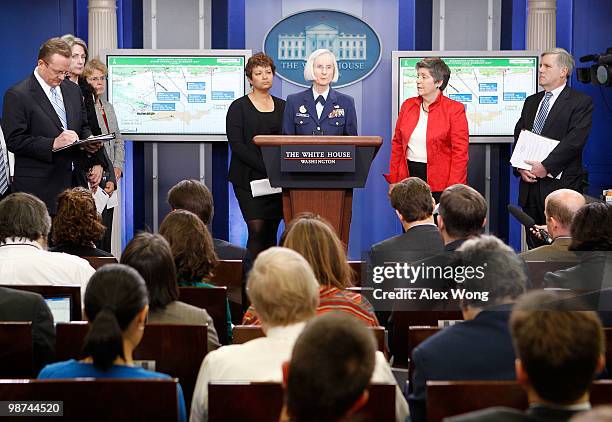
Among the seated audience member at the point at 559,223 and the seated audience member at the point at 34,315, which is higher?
the seated audience member at the point at 559,223

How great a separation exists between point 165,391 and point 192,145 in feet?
22.7

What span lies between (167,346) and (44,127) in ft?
10.8

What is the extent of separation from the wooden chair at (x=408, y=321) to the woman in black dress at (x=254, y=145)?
9.23 feet

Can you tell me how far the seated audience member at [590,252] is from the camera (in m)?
3.91

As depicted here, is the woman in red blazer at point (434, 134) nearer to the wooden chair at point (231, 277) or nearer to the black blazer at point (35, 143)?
the black blazer at point (35, 143)

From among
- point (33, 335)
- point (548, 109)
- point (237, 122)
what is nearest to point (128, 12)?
point (237, 122)

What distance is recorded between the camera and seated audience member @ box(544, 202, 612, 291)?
12.8ft

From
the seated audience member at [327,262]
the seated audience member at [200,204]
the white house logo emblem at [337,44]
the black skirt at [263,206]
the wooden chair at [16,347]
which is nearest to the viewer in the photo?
the wooden chair at [16,347]

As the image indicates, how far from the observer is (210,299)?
3.74m

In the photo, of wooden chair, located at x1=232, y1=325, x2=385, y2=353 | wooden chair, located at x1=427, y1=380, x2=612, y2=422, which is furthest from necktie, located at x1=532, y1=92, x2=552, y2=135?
wooden chair, located at x1=427, y1=380, x2=612, y2=422

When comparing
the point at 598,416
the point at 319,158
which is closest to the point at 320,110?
the point at 319,158

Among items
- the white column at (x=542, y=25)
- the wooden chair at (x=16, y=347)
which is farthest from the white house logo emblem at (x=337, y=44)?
the wooden chair at (x=16, y=347)

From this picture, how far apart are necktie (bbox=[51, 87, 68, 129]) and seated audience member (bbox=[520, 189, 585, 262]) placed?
2.97 m

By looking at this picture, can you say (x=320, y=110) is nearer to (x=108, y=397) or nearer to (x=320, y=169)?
(x=320, y=169)
